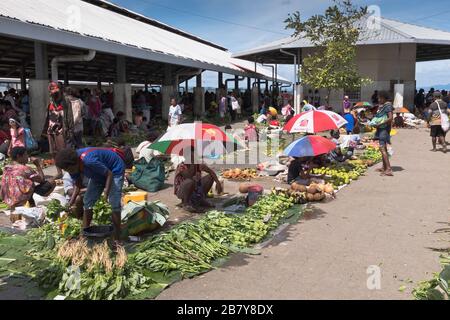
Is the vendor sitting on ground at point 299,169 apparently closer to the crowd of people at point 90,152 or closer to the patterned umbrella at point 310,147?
the crowd of people at point 90,152

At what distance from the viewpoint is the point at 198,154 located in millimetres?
7305

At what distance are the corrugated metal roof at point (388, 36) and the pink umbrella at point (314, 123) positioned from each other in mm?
10502

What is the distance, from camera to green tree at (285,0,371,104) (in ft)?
56.6

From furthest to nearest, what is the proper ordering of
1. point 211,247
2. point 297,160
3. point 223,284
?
point 297,160 < point 211,247 < point 223,284

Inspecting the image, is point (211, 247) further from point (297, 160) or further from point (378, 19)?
point (378, 19)

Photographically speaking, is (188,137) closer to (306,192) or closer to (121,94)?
(306,192)

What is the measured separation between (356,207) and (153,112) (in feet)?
56.1

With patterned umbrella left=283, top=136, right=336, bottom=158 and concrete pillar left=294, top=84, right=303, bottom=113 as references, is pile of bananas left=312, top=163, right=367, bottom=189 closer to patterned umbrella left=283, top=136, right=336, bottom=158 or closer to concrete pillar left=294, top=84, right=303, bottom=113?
patterned umbrella left=283, top=136, right=336, bottom=158

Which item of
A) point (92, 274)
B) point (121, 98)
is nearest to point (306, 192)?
point (92, 274)

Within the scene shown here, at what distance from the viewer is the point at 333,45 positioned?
17.1 metres

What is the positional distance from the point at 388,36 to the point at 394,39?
72cm

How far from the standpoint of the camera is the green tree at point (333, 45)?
56.6 ft
